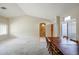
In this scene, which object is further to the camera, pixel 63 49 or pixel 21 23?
pixel 21 23

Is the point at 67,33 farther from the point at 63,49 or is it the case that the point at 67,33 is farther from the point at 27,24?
the point at 27,24

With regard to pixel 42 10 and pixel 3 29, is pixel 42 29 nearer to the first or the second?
pixel 42 10

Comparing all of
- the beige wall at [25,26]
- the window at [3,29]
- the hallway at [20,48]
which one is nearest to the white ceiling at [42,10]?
the beige wall at [25,26]

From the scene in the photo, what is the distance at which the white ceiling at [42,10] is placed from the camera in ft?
8.36

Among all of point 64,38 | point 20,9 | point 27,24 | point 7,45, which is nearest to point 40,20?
point 27,24

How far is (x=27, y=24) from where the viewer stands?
282cm

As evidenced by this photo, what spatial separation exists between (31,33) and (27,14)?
0.43 meters

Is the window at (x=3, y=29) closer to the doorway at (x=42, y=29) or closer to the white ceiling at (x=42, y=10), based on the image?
A: the white ceiling at (x=42, y=10)

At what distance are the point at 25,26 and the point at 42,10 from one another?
1.75 feet

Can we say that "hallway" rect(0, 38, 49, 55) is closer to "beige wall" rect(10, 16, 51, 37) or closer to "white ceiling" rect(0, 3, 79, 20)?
"beige wall" rect(10, 16, 51, 37)

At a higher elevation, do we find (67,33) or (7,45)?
(67,33)

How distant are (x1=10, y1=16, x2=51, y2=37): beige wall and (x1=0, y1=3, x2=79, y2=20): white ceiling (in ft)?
0.33

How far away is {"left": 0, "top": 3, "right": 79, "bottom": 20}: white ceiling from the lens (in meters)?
2.55
